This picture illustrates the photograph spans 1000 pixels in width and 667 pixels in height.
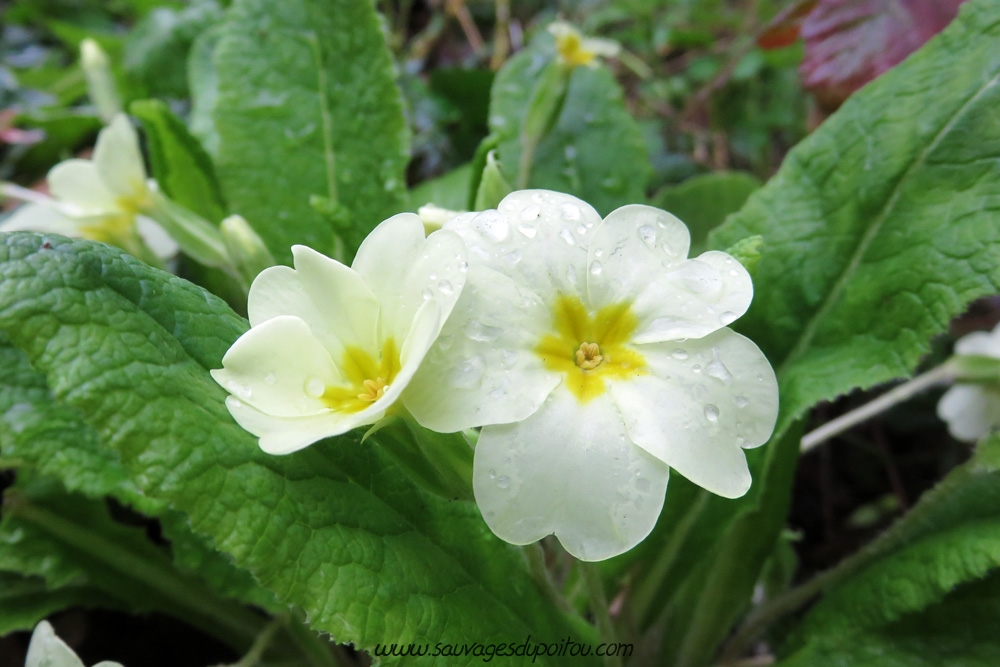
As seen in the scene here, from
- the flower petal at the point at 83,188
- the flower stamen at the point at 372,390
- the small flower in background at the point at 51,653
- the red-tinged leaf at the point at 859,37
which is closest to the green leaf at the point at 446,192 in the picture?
the flower petal at the point at 83,188

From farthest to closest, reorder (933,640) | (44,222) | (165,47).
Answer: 1. (165,47)
2. (44,222)
3. (933,640)

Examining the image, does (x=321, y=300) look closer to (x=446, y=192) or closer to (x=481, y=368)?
(x=481, y=368)

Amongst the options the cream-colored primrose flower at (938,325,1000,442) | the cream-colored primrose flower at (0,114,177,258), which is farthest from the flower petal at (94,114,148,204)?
the cream-colored primrose flower at (938,325,1000,442)

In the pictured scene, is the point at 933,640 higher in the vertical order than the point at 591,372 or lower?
lower

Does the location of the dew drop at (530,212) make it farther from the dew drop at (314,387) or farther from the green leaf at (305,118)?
the green leaf at (305,118)

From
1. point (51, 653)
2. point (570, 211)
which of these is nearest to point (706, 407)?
point (570, 211)

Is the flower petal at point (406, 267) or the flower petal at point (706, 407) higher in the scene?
the flower petal at point (406, 267)

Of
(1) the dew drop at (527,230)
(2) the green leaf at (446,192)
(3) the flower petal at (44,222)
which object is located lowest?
Answer: (2) the green leaf at (446,192)
